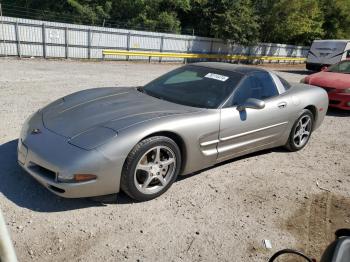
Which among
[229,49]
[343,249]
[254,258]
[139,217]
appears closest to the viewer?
[343,249]

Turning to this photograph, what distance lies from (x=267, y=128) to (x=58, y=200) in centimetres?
287

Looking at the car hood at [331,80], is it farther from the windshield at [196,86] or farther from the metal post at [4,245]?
the metal post at [4,245]

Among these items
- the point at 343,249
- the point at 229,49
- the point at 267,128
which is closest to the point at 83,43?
the point at 229,49

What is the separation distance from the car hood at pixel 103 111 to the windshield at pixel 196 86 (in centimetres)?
19

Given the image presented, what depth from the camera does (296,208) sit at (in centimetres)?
383

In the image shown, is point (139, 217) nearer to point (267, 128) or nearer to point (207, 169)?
point (207, 169)

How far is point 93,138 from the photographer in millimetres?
3266

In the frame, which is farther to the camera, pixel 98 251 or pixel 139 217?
pixel 139 217

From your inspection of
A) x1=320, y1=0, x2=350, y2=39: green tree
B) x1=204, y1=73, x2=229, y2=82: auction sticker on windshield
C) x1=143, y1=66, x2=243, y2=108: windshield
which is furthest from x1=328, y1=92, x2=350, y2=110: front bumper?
x1=320, y1=0, x2=350, y2=39: green tree

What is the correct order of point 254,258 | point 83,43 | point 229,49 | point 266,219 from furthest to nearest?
point 229,49, point 83,43, point 266,219, point 254,258

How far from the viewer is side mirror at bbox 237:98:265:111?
13.7 feet

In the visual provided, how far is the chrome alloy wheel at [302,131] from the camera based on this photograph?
5465 mm

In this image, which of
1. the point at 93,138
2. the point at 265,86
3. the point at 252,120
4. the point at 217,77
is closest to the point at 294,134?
the point at 265,86

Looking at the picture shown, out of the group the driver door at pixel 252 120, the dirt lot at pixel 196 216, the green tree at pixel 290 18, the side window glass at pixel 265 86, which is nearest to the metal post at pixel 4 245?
the dirt lot at pixel 196 216
